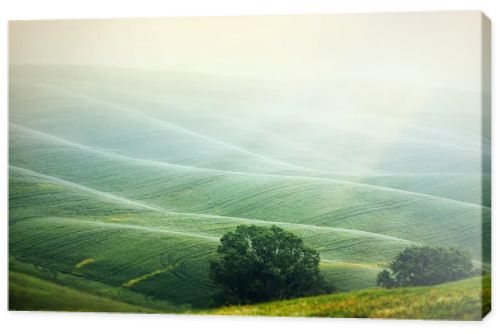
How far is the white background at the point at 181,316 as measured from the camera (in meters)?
10.6

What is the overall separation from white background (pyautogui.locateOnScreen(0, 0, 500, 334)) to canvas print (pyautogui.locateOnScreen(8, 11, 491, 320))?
4.0 inches

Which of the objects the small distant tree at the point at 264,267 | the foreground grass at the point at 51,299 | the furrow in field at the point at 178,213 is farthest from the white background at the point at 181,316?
the furrow in field at the point at 178,213

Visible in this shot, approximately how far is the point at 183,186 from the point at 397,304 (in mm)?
2705

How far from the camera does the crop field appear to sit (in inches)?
422

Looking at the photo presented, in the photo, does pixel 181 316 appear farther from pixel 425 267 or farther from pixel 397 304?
pixel 425 267

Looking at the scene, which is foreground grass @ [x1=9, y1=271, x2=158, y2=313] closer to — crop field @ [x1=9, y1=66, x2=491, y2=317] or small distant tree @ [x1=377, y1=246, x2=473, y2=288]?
crop field @ [x1=9, y1=66, x2=491, y2=317]

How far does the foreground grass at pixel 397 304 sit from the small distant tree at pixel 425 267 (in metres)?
0.08

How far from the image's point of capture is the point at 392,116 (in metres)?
10.9

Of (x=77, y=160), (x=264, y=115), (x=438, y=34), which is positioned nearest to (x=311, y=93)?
(x=264, y=115)

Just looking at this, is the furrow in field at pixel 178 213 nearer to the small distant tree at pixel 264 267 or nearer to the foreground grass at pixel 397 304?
the small distant tree at pixel 264 267

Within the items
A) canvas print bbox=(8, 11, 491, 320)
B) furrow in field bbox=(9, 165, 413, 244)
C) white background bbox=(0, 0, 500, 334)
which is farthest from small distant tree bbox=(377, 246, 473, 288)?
white background bbox=(0, 0, 500, 334)

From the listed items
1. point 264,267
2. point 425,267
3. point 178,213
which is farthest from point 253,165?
point 425,267

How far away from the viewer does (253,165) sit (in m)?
11.2
